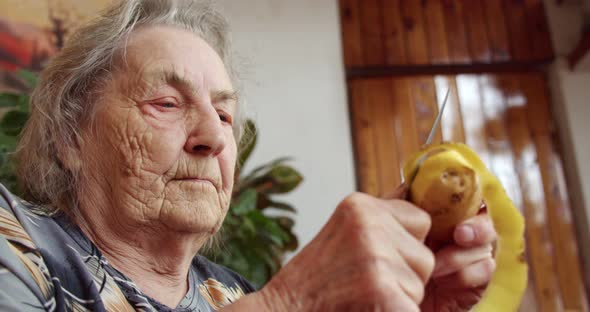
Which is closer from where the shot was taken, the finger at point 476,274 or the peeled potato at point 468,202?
the peeled potato at point 468,202

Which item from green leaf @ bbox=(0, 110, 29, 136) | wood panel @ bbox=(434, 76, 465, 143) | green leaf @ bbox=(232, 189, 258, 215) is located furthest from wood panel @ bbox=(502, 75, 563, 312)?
green leaf @ bbox=(0, 110, 29, 136)

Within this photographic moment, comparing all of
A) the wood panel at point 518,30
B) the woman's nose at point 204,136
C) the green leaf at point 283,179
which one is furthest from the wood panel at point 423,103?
the woman's nose at point 204,136

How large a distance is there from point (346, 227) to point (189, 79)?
1.41 feet

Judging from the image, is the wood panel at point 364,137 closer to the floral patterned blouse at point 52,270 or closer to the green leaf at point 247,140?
the green leaf at point 247,140

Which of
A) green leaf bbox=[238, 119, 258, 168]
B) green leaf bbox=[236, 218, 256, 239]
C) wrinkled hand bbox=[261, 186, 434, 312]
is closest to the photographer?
wrinkled hand bbox=[261, 186, 434, 312]

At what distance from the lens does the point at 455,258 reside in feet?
1.80

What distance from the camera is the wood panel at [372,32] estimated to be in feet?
9.61

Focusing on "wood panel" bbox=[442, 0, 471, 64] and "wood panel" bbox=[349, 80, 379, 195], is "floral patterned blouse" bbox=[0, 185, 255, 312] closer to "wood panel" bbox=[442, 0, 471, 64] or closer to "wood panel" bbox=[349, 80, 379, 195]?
"wood panel" bbox=[349, 80, 379, 195]

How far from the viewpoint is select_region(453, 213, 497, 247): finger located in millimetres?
513

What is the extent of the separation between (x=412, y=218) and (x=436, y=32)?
8.95ft

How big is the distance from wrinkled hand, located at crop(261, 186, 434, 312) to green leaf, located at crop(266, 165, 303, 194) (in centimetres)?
178

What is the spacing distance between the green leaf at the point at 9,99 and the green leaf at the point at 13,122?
0.36ft

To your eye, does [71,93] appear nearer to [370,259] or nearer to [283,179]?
[370,259]

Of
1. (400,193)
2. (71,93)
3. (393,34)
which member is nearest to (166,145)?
(71,93)
